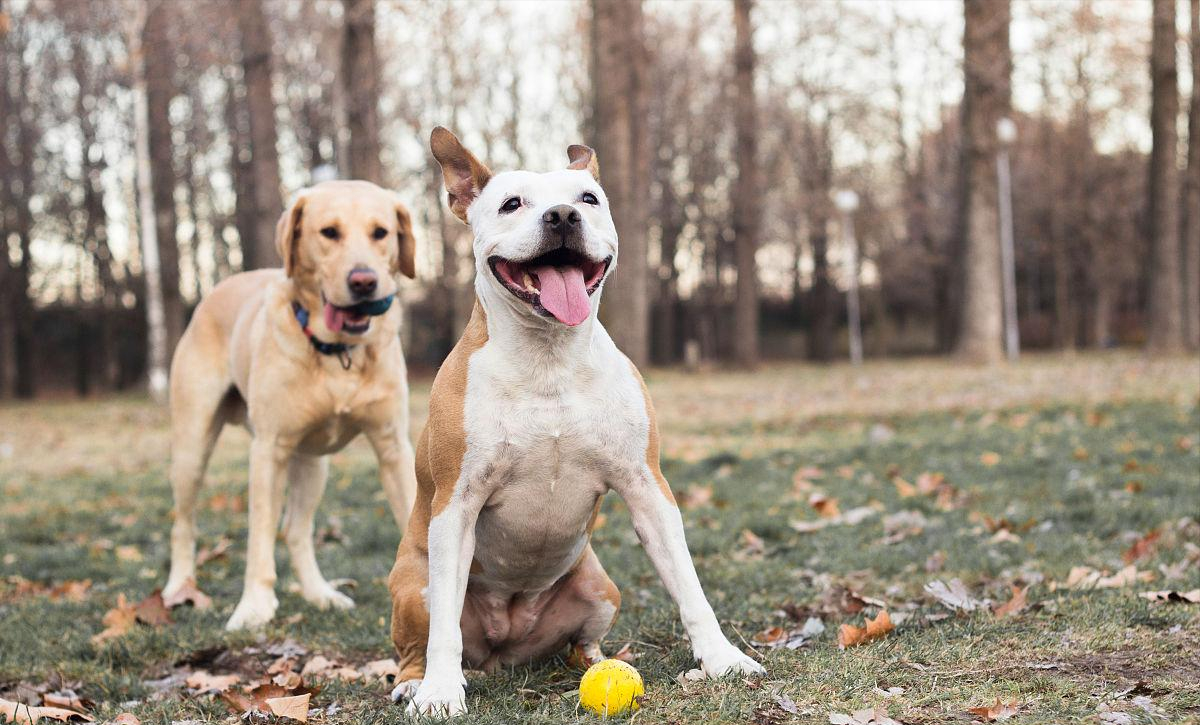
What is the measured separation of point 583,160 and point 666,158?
3044cm

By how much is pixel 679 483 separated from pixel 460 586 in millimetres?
5051

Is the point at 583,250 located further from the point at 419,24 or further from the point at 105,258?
the point at 105,258

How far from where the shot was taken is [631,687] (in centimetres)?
303

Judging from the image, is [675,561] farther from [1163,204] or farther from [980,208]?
[1163,204]

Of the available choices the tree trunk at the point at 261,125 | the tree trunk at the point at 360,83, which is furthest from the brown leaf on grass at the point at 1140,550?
the tree trunk at the point at 261,125

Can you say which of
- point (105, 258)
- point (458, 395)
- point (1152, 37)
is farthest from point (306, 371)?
point (105, 258)

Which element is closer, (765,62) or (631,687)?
(631,687)

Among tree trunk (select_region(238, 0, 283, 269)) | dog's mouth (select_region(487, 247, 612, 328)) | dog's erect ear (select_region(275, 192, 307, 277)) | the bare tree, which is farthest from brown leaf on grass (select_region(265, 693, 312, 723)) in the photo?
the bare tree

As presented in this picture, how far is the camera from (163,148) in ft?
73.0

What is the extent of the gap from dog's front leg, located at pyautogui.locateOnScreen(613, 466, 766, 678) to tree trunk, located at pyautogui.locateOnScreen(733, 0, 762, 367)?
21.0 metres

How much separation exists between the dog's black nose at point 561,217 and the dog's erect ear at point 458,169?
1.67ft

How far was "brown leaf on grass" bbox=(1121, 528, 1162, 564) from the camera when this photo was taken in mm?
4762

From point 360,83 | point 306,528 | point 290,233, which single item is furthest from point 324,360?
point 360,83

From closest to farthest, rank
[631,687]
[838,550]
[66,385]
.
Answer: [631,687] → [838,550] → [66,385]
